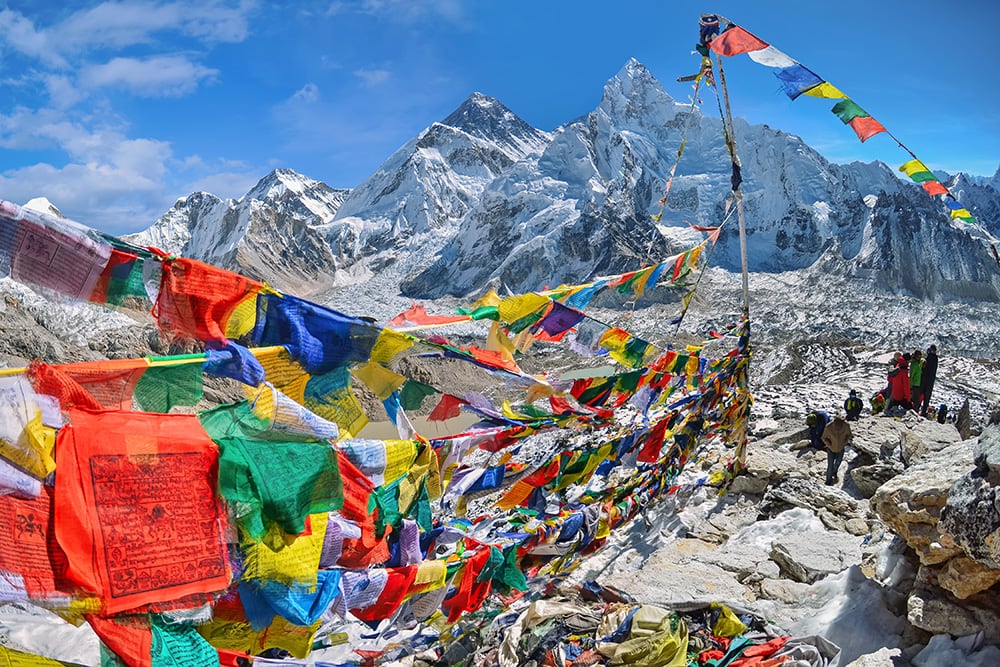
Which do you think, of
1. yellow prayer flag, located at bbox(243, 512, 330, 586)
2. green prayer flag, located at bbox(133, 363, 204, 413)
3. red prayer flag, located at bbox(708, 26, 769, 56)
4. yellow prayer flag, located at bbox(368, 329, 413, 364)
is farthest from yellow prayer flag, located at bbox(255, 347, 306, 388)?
red prayer flag, located at bbox(708, 26, 769, 56)

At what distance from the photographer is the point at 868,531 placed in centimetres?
626

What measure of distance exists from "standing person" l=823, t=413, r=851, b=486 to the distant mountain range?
257 ft

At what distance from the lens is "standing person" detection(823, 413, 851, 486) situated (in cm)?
842

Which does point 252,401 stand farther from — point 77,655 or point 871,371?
point 871,371

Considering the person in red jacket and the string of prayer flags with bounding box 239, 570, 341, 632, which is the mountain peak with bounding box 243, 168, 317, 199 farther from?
the string of prayer flags with bounding box 239, 570, 341, 632

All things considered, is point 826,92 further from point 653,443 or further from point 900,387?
point 900,387

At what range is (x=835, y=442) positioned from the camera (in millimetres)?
8508

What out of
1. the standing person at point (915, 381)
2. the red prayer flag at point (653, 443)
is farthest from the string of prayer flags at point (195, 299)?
the standing person at point (915, 381)

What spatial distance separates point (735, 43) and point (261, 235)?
12718 cm

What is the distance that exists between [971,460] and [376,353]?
11.7 ft

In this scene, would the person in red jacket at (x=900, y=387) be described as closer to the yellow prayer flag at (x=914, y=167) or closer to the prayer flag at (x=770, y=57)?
the yellow prayer flag at (x=914, y=167)

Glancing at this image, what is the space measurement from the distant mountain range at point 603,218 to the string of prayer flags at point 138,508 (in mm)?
86706

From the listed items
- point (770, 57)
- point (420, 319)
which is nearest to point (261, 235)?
point (770, 57)

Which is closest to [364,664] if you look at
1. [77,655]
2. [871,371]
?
[77,655]
